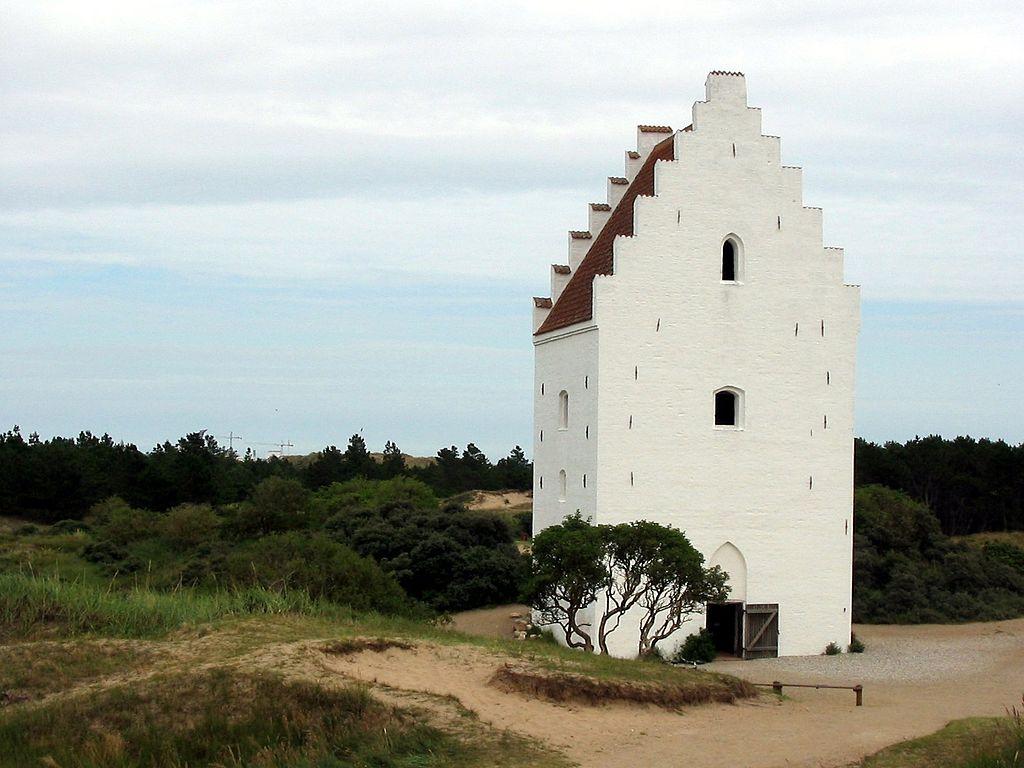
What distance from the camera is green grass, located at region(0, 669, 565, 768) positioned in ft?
39.8

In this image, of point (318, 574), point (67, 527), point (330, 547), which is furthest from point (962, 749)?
point (67, 527)

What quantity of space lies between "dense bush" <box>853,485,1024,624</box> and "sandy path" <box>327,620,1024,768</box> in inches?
430

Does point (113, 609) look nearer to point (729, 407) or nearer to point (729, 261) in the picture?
point (729, 407)

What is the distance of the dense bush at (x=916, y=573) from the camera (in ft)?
105

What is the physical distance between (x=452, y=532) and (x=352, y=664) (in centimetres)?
1932

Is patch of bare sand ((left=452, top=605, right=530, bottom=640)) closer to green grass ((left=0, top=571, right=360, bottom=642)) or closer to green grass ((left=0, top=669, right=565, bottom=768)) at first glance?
green grass ((left=0, top=571, right=360, bottom=642))

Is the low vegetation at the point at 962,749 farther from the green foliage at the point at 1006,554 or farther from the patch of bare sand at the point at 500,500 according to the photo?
the patch of bare sand at the point at 500,500

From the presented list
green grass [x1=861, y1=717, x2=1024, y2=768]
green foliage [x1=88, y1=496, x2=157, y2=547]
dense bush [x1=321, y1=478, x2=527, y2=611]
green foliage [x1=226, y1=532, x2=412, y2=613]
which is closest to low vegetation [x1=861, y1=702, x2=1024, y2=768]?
green grass [x1=861, y1=717, x2=1024, y2=768]

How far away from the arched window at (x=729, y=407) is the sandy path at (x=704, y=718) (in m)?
6.32

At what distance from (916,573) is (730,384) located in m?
11.6

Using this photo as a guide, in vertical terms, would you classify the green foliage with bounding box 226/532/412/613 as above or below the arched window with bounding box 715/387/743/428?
below

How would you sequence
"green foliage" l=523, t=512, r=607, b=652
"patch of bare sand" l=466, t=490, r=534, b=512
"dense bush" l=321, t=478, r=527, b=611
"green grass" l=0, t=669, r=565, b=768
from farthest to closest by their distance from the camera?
"patch of bare sand" l=466, t=490, r=534, b=512, "dense bush" l=321, t=478, r=527, b=611, "green foliage" l=523, t=512, r=607, b=652, "green grass" l=0, t=669, r=565, b=768

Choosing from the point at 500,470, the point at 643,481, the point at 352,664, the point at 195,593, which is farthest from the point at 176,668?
the point at 500,470

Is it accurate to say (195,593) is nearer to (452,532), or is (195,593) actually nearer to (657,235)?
(657,235)
